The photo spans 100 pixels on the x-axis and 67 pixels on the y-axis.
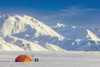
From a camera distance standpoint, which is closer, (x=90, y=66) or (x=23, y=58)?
(x=90, y=66)

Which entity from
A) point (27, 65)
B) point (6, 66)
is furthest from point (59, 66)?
point (6, 66)

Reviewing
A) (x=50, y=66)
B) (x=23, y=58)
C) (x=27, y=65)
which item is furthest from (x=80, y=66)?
(x=23, y=58)

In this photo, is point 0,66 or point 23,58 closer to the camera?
point 0,66

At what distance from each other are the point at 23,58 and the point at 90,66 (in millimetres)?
9205

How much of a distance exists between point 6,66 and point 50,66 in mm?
3748

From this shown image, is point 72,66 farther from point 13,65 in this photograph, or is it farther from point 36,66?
point 13,65

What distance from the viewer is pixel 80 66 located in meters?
26.9

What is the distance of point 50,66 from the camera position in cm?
2638

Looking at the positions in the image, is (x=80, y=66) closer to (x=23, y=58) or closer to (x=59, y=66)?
(x=59, y=66)

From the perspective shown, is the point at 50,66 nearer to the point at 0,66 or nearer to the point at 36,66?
the point at 36,66

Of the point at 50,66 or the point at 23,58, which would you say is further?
the point at 23,58

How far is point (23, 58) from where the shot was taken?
33.6 meters

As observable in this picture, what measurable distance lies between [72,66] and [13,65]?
5080 millimetres

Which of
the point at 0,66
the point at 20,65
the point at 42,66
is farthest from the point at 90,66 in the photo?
the point at 0,66
